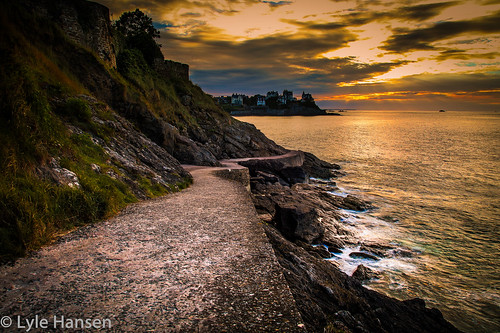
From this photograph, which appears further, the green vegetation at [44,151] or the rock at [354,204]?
the rock at [354,204]

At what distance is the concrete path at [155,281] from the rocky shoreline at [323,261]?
3.68ft

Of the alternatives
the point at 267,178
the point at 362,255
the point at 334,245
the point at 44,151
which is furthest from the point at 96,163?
the point at 267,178

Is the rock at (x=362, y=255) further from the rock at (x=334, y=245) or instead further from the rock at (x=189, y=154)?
the rock at (x=189, y=154)

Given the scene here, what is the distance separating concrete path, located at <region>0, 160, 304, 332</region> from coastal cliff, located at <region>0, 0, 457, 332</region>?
85 cm

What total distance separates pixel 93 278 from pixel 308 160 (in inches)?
1378

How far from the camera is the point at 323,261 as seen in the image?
983 cm

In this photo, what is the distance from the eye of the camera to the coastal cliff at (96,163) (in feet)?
20.5

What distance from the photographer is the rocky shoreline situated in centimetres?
625

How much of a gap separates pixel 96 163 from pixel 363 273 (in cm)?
1163

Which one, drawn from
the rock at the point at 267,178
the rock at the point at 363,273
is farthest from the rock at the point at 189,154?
the rock at the point at 363,273

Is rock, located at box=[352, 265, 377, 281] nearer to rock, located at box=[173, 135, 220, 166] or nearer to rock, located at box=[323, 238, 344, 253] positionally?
rock, located at box=[323, 238, 344, 253]

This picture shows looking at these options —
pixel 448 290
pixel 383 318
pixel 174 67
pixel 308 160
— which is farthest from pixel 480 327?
pixel 174 67

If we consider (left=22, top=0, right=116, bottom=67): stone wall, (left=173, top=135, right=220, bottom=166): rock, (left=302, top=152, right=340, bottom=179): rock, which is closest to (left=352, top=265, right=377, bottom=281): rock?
(left=173, top=135, right=220, bottom=166): rock

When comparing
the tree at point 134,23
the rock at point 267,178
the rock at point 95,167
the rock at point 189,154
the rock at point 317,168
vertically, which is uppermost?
the tree at point 134,23
